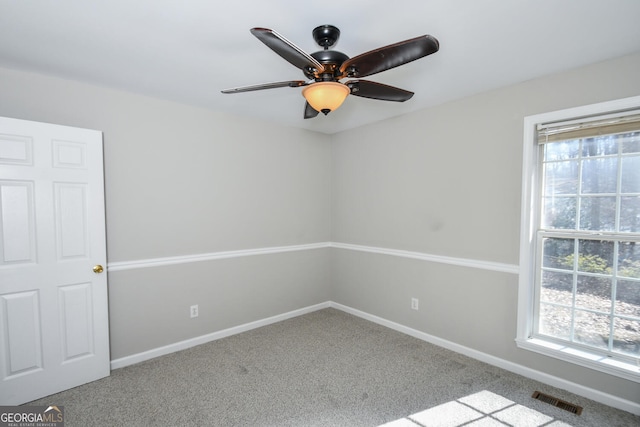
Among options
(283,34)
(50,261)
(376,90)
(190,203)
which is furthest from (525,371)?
(50,261)

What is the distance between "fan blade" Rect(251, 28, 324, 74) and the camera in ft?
4.19

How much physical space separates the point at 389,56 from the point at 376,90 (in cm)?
47

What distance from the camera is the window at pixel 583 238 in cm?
215

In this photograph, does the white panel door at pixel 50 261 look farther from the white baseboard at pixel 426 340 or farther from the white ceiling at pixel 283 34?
the white ceiling at pixel 283 34

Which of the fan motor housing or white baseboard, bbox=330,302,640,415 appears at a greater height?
the fan motor housing

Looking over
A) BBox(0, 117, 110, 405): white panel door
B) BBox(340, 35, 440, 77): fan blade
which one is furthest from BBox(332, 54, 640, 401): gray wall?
BBox(0, 117, 110, 405): white panel door

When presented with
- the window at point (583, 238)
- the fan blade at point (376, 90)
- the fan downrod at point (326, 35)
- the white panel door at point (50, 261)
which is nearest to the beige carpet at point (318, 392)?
the white panel door at point (50, 261)

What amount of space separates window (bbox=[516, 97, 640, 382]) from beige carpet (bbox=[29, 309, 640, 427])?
17.0 inches

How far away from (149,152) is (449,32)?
2.61 m

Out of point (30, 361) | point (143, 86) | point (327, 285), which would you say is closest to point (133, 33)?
point (143, 86)

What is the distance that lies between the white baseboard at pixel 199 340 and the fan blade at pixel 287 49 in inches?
111

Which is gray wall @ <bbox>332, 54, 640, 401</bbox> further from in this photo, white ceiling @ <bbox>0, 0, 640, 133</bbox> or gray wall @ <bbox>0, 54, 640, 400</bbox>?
white ceiling @ <bbox>0, 0, 640, 133</bbox>

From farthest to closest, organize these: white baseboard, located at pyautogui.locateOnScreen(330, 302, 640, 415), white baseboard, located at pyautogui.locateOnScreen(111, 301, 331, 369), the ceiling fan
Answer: white baseboard, located at pyautogui.locateOnScreen(111, 301, 331, 369) < white baseboard, located at pyautogui.locateOnScreen(330, 302, 640, 415) < the ceiling fan

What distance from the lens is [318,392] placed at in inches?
93.4
